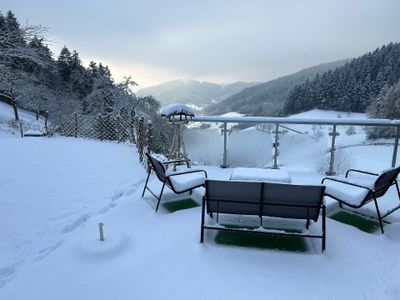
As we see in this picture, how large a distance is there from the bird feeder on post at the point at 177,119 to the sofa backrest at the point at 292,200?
288cm

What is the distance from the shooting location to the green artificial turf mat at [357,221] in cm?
323

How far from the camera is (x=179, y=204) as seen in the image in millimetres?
3961

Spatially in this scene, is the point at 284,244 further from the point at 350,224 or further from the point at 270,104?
the point at 270,104

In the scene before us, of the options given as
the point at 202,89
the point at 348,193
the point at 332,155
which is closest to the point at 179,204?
the point at 348,193

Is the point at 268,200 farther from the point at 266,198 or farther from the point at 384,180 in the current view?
the point at 384,180

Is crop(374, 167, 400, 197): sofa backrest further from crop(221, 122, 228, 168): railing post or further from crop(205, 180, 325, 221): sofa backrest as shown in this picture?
crop(221, 122, 228, 168): railing post

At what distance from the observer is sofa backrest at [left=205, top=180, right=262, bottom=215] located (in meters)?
2.70

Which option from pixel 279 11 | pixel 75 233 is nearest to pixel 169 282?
pixel 75 233

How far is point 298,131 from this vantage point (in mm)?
6043

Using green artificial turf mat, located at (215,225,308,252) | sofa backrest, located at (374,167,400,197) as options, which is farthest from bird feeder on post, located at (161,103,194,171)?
sofa backrest, located at (374,167,400,197)

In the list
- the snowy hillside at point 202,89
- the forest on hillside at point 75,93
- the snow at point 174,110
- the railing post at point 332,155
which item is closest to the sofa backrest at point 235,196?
the snow at point 174,110

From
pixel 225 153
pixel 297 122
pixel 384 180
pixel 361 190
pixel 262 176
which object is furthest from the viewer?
pixel 225 153

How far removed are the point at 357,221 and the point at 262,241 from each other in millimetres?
1373

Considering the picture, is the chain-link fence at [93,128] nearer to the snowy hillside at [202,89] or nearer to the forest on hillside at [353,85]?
the forest on hillside at [353,85]
